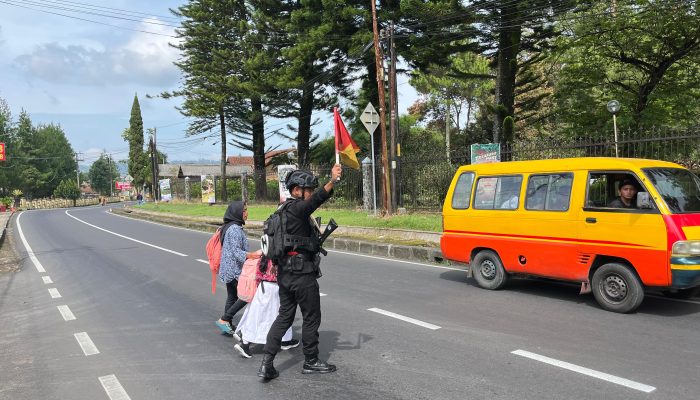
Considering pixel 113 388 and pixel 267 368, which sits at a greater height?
pixel 267 368

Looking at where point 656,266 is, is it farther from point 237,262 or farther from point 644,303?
point 237,262

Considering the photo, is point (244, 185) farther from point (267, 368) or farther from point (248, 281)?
point (267, 368)

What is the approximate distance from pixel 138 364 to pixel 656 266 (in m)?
5.73

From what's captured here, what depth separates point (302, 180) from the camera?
13.8 feet

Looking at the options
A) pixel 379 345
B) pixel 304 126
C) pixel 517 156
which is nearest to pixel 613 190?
pixel 379 345

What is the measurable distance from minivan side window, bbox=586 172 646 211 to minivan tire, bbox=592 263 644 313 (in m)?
0.77

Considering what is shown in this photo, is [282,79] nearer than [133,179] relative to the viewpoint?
Yes

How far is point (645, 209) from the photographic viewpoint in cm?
600

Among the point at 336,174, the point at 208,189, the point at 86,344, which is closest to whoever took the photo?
the point at 336,174

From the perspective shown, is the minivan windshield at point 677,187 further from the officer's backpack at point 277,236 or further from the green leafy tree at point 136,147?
the green leafy tree at point 136,147

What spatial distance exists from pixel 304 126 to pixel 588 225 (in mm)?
26584

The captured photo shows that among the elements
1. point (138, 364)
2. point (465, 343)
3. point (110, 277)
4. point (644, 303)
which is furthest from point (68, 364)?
point (644, 303)

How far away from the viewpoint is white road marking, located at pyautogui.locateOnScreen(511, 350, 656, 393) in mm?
3944

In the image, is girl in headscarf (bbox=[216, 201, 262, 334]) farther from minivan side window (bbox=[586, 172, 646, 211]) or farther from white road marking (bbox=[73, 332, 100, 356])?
minivan side window (bbox=[586, 172, 646, 211])
